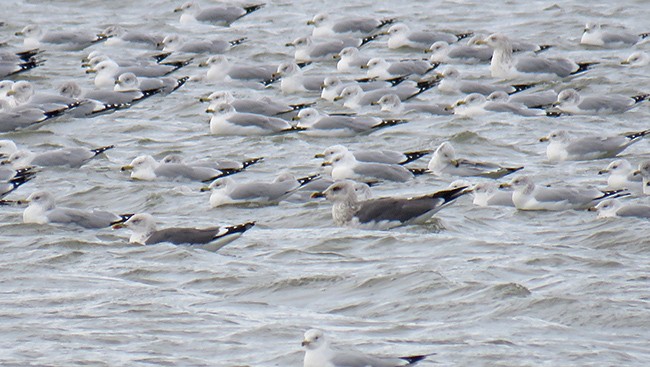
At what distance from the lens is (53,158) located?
1753 centimetres

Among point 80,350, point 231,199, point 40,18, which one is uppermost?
point 80,350

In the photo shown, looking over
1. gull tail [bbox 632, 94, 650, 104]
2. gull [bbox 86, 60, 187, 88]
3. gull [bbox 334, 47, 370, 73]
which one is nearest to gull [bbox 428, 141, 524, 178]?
gull tail [bbox 632, 94, 650, 104]

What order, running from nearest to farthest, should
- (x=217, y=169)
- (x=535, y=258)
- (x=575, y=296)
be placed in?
1. (x=575, y=296)
2. (x=535, y=258)
3. (x=217, y=169)

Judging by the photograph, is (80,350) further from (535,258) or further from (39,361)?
(535,258)

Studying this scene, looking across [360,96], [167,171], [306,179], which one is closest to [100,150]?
[167,171]

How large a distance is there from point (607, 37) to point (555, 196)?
32.3ft

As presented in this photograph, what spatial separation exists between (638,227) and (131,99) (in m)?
9.14

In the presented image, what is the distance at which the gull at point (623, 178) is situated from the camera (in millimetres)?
15609

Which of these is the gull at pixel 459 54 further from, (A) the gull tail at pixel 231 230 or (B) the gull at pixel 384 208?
(A) the gull tail at pixel 231 230

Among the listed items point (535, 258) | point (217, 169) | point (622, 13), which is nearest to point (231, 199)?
point (217, 169)

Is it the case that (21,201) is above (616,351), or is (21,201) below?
below

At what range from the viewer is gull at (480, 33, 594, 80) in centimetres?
2225

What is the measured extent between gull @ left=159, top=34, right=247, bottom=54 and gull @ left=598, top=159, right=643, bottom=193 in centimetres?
1049

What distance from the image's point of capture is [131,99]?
21.3m
